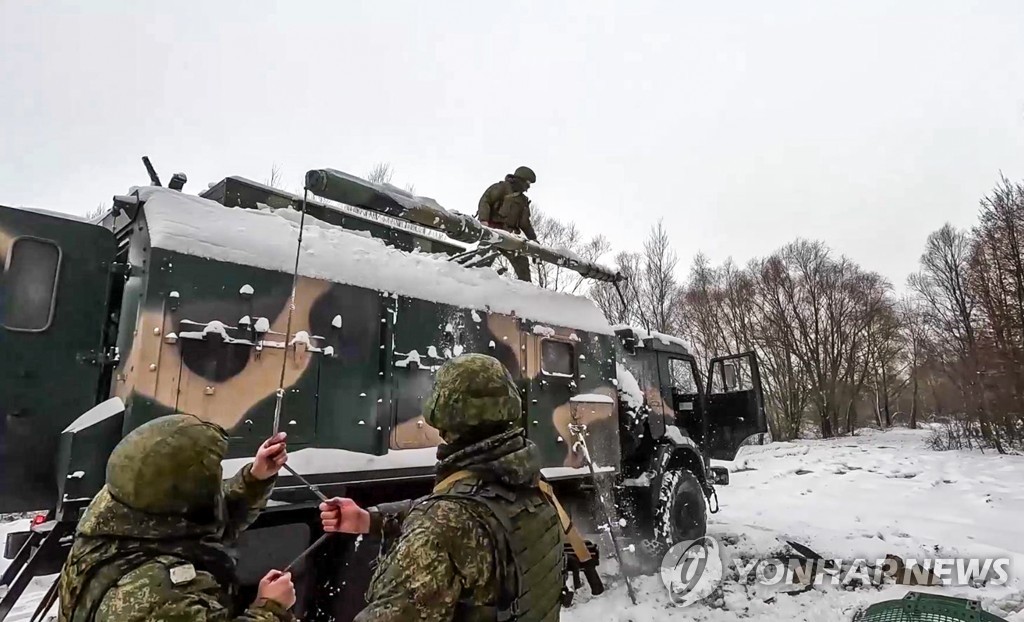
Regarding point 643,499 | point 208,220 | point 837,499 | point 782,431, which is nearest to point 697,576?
point 643,499

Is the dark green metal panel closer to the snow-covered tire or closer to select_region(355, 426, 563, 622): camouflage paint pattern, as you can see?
select_region(355, 426, 563, 622): camouflage paint pattern

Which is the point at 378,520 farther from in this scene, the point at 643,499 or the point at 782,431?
the point at 782,431

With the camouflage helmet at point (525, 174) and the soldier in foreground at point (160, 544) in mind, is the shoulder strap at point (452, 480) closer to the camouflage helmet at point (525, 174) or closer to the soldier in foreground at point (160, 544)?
the soldier in foreground at point (160, 544)

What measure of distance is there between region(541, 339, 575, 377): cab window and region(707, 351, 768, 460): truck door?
8.44 feet

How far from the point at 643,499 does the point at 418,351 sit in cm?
321

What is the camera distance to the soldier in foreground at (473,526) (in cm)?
146

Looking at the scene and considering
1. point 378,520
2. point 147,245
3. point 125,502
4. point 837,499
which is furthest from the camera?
point 837,499

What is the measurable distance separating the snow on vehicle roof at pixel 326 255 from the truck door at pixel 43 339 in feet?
1.43

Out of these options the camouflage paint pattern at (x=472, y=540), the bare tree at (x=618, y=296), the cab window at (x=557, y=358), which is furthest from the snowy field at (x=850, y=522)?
the bare tree at (x=618, y=296)

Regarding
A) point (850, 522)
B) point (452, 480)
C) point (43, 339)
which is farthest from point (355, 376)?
point (850, 522)

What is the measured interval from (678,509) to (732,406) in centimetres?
184

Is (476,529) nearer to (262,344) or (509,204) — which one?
(262,344)

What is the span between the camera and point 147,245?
303 centimetres

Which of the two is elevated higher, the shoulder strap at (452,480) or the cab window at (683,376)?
the cab window at (683,376)
